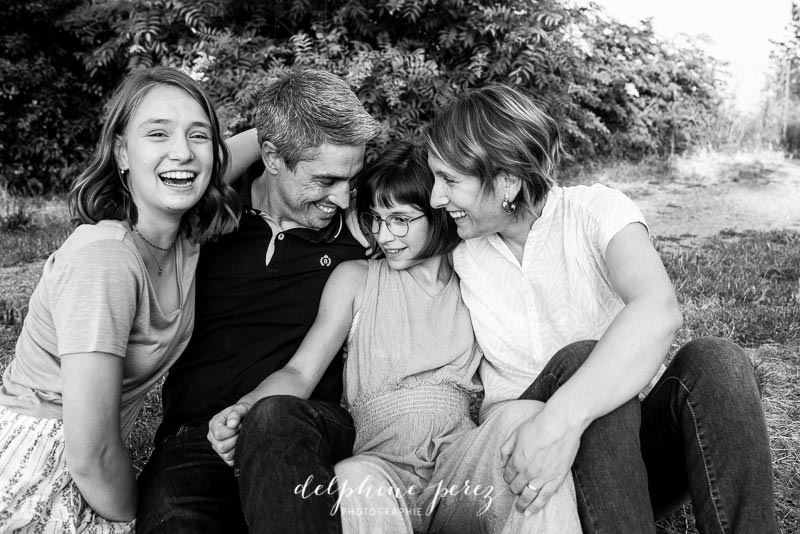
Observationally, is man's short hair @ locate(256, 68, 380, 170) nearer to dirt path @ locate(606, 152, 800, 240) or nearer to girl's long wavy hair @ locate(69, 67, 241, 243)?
girl's long wavy hair @ locate(69, 67, 241, 243)

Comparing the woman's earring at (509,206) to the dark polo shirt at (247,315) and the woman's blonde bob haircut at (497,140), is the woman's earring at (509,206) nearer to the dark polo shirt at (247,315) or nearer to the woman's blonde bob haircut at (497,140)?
the woman's blonde bob haircut at (497,140)

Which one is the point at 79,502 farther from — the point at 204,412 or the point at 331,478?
the point at 331,478

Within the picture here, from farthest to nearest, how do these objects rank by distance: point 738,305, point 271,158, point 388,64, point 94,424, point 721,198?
point 721,198 < point 388,64 < point 738,305 < point 271,158 < point 94,424

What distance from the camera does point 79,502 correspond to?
2064 millimetres

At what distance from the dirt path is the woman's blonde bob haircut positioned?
5.01m

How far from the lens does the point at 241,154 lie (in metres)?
3.00

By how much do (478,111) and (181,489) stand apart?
147cm

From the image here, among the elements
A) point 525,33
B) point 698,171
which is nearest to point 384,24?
point 525,33

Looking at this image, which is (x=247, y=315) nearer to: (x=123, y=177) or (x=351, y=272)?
(x=351, y=272)

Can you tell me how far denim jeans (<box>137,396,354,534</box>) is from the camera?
5.92 ft

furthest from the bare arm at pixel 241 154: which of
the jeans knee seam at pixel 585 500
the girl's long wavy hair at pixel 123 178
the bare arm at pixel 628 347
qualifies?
the jeans knee seam at pixel 585 500

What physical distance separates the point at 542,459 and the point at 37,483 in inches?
52.6

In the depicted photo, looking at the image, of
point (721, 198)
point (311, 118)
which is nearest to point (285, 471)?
point (311, 118)

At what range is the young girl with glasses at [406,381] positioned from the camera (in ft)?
6.53
